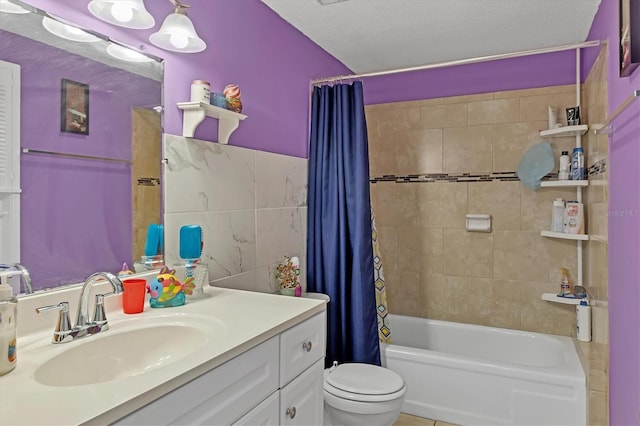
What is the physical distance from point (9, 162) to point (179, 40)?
76 cm

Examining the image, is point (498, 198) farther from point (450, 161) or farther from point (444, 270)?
point (444, 270)

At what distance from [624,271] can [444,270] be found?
157cm

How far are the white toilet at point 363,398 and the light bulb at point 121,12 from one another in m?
1.83

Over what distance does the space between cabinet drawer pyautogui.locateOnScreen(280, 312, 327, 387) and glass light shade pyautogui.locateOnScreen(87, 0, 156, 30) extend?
118 centimetres

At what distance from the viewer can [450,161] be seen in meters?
3.20

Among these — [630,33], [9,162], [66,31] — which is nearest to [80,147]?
[9,162]

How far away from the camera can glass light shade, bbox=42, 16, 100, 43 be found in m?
1.26

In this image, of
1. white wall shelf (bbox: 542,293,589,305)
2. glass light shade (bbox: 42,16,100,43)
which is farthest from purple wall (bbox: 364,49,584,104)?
glass light shade (bbox: 42,16,100,43)

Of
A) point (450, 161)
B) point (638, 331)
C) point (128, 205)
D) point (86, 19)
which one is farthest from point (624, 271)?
point (86, 19)

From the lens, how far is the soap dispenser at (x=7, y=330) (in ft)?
2.99

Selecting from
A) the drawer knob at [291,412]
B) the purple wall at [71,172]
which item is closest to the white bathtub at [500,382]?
the drawer knob at [291,412]

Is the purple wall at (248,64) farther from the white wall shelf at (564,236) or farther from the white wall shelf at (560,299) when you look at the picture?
the white wall shelf at (560,299)

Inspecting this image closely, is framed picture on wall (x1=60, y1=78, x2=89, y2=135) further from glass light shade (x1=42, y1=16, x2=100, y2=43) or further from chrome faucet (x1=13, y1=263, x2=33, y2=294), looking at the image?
chrome faucet (x1=13, y1=263, x2=33, y2=294)

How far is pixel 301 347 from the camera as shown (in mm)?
1420
